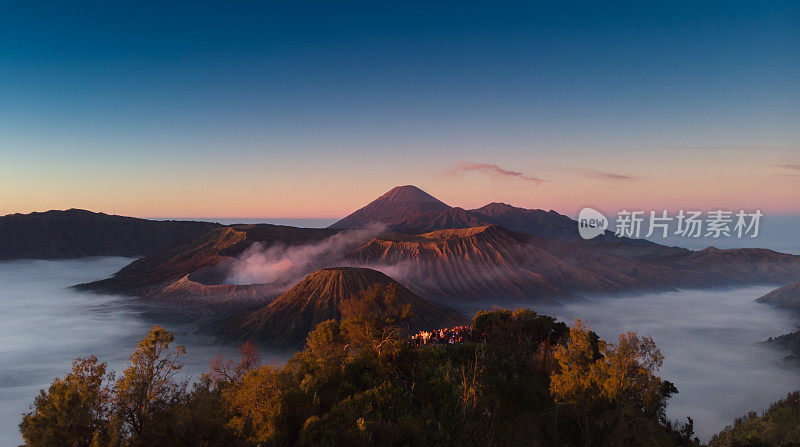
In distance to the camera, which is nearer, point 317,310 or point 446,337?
point 446,337

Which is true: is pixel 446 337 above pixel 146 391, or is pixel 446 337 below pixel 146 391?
below

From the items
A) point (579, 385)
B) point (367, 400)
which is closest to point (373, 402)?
point (367, 400)

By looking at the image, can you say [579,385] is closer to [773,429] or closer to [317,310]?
[773,429]

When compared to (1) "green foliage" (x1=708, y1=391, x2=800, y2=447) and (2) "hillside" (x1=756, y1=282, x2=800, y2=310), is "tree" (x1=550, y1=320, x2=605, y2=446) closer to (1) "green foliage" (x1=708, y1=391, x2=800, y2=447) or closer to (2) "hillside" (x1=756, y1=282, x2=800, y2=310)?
(1) "green foliage" (x1=708, y1=391, x2=800, y2=447)

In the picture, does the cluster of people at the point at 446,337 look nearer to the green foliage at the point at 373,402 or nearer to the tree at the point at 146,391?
the green foliage at the point at 373,402

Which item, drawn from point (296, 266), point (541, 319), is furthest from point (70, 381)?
point (296, 266)

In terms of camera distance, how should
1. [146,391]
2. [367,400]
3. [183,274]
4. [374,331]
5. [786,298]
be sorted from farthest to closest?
1. [786,298]
2. [183,274]
3. [374,331]
4. [367,400]
5. [146,391]
